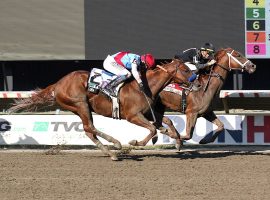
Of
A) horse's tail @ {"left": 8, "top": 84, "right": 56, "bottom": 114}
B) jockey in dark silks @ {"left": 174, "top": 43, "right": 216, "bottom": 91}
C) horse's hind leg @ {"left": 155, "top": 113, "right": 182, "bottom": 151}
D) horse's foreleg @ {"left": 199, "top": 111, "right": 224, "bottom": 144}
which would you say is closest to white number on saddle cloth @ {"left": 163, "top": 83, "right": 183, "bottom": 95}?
jockey in dark silks @ {"left": 174, "top": 43, "right": 216, "bottom": 91}

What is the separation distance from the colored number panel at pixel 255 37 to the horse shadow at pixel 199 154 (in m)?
9.07

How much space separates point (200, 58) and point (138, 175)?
3468 mm

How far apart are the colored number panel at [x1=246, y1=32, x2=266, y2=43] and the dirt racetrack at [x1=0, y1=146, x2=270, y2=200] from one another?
369 inches

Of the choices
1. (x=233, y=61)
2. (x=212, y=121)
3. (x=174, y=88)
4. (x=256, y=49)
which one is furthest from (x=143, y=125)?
(x=256, y=49)

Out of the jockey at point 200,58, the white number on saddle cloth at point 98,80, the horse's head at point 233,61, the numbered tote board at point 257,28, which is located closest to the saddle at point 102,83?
the white number on saddle cloth at point 98,80

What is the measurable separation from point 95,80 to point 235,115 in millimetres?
3043

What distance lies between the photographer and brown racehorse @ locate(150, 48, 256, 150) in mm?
10125

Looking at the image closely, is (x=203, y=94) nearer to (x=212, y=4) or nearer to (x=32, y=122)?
(x=32, y=122)

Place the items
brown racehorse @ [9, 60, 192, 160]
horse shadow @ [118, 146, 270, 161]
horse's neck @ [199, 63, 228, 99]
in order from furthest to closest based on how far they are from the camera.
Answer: horse's neck @ [199, 63, 228, 99] → horse shadow @ [118, 146, 270, 161] → brown racehorse @ [9, 60, 192, 160]

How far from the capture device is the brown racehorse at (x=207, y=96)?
10.1 metres

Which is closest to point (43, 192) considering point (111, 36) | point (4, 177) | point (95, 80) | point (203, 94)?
point (4, 177)

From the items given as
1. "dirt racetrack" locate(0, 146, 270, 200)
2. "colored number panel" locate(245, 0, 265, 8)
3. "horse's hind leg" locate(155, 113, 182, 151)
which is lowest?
"dirt racetrack" locate(0, 146, 270, 200)

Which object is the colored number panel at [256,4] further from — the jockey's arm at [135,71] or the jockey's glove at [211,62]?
the jockey's arm at [135,71]

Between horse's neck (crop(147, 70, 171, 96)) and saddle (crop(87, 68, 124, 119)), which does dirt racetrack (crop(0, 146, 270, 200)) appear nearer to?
saddle (crop(87, 68, 124, 119))
